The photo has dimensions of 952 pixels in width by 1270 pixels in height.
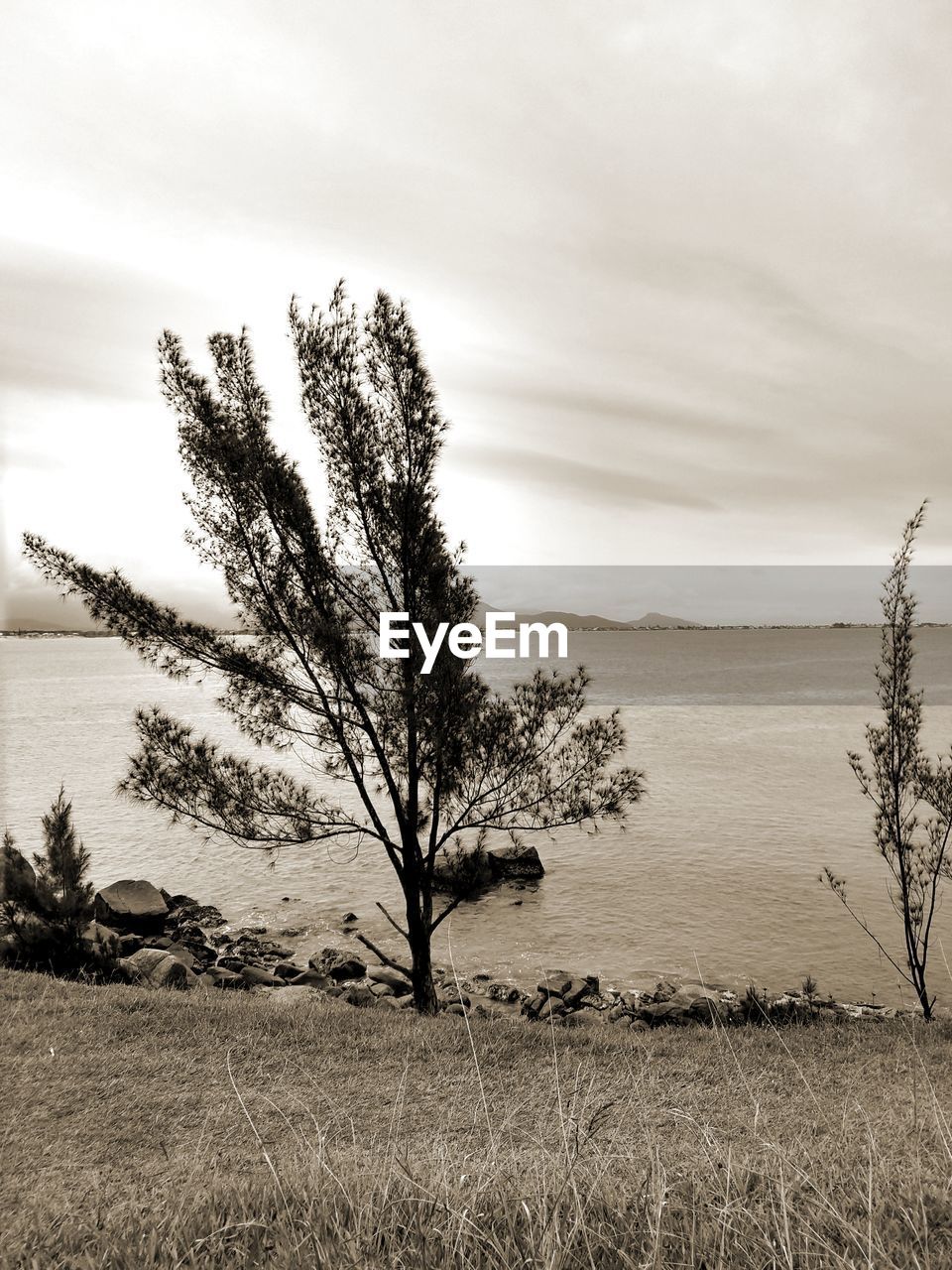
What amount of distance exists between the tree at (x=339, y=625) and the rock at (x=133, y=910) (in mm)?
8615

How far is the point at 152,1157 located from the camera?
18.1ft

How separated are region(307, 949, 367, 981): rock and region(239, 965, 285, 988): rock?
2.63 ft

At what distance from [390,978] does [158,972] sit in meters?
4.07

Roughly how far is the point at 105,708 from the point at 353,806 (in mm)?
54860

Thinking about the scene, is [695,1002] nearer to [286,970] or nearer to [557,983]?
[557,983]

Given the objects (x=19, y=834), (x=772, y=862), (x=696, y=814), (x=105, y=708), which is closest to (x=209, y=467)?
(x=772, y=862)

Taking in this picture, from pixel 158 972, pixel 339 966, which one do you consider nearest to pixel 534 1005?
pixel 339 966

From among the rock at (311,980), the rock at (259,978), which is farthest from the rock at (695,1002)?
the rock at (259,978)

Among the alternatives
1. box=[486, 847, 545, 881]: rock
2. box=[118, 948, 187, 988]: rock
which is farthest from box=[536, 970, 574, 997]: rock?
box=[486, 847, 545, 881]: rock

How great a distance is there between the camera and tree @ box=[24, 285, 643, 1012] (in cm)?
959

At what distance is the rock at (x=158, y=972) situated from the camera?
11.6 metres

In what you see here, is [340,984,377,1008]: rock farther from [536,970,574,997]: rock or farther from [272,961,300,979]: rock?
[536,970,574,997]: rock

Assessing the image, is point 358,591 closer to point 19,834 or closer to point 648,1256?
point 648,1256

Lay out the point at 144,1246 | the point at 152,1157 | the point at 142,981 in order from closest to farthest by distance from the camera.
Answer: the point at 144,1246, the point at 152,1157, the point at 142,981
